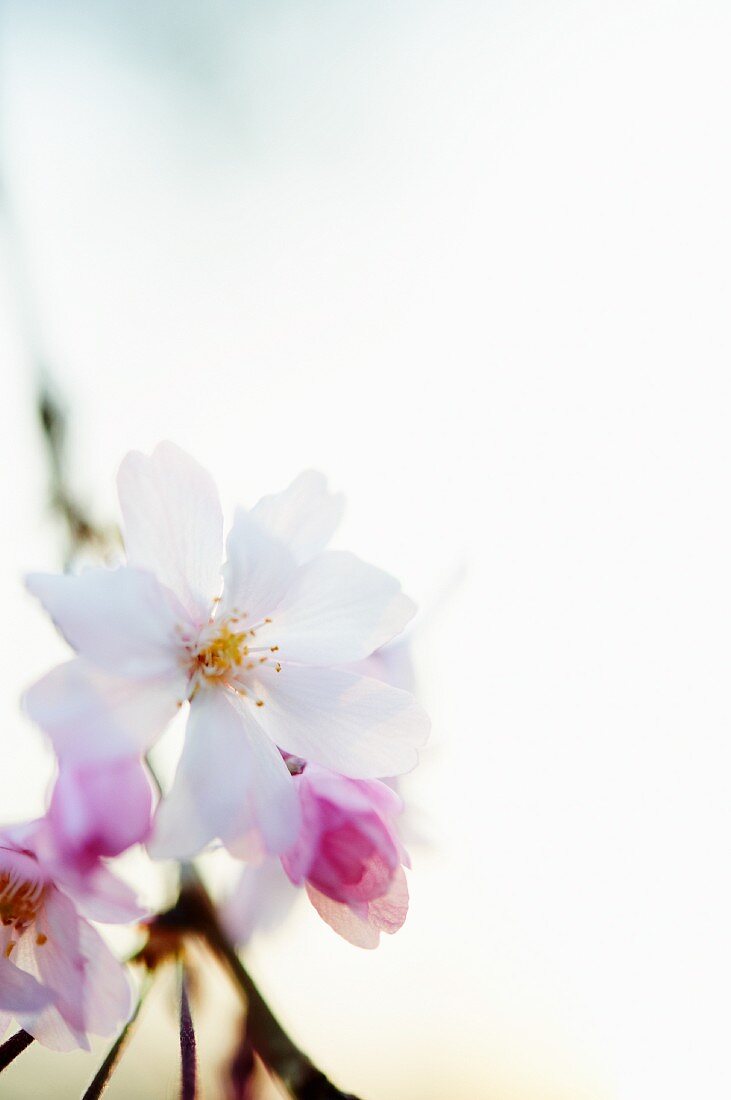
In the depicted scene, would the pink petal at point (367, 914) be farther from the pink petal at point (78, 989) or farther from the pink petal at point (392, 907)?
the pink petal at point (78, 989)

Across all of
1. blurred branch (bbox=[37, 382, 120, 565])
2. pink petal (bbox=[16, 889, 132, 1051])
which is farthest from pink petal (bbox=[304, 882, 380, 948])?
blurred branch (bbox=[37, 382, 120, 565])

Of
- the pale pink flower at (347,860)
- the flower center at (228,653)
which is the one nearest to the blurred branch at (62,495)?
the flower center at (228,653)

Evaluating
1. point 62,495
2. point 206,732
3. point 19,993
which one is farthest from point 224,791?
point 62,495

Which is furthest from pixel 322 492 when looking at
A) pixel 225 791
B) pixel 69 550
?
pixel 69 550

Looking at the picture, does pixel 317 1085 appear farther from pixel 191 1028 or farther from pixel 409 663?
pixel 409 663

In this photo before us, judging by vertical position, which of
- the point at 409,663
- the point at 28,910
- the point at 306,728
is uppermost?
the point at 409,663
